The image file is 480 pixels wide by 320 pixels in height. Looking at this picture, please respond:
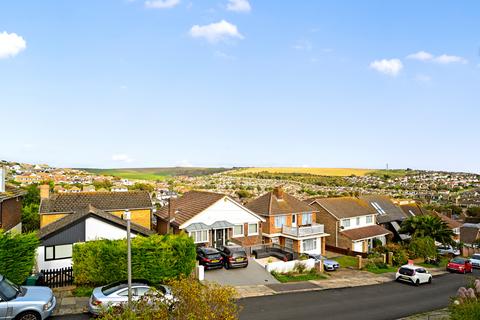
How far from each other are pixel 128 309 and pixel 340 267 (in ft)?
101

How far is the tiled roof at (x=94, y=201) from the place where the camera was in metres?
32.7

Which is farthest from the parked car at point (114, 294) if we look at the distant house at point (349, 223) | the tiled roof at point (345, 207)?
the tiled roof at point (345, 207)

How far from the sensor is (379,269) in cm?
3516

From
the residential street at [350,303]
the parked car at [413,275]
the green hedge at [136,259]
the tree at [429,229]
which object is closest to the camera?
the residential street at [350,303]

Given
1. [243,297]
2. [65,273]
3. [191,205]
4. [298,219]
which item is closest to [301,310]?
[243,297]

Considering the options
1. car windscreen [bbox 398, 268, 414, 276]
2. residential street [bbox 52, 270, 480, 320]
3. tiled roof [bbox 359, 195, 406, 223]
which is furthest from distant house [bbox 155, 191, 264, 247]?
tiled roof [bbox 359, 195, 406, 223]

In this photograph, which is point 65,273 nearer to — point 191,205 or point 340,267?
point 191,205

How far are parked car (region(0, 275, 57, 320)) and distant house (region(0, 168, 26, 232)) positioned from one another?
14.1 metres

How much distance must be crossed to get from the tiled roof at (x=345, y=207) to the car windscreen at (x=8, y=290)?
36.8m

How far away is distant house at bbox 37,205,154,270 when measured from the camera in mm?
24297

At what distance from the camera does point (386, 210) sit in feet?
184

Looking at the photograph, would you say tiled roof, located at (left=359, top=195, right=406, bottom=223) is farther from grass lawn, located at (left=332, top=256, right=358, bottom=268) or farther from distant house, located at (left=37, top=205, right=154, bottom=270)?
distant house, located at (left=37, top=205, right=154, bottom=270)

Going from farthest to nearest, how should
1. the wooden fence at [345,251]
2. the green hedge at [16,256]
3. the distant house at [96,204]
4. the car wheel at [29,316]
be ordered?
the wooden fence at [345,251], the distant house at [96,204], the green hedge at [16,256], the car wheel at [29,316]

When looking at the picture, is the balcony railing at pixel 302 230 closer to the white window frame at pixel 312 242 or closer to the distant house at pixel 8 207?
the white window frame at pixel 312 242
